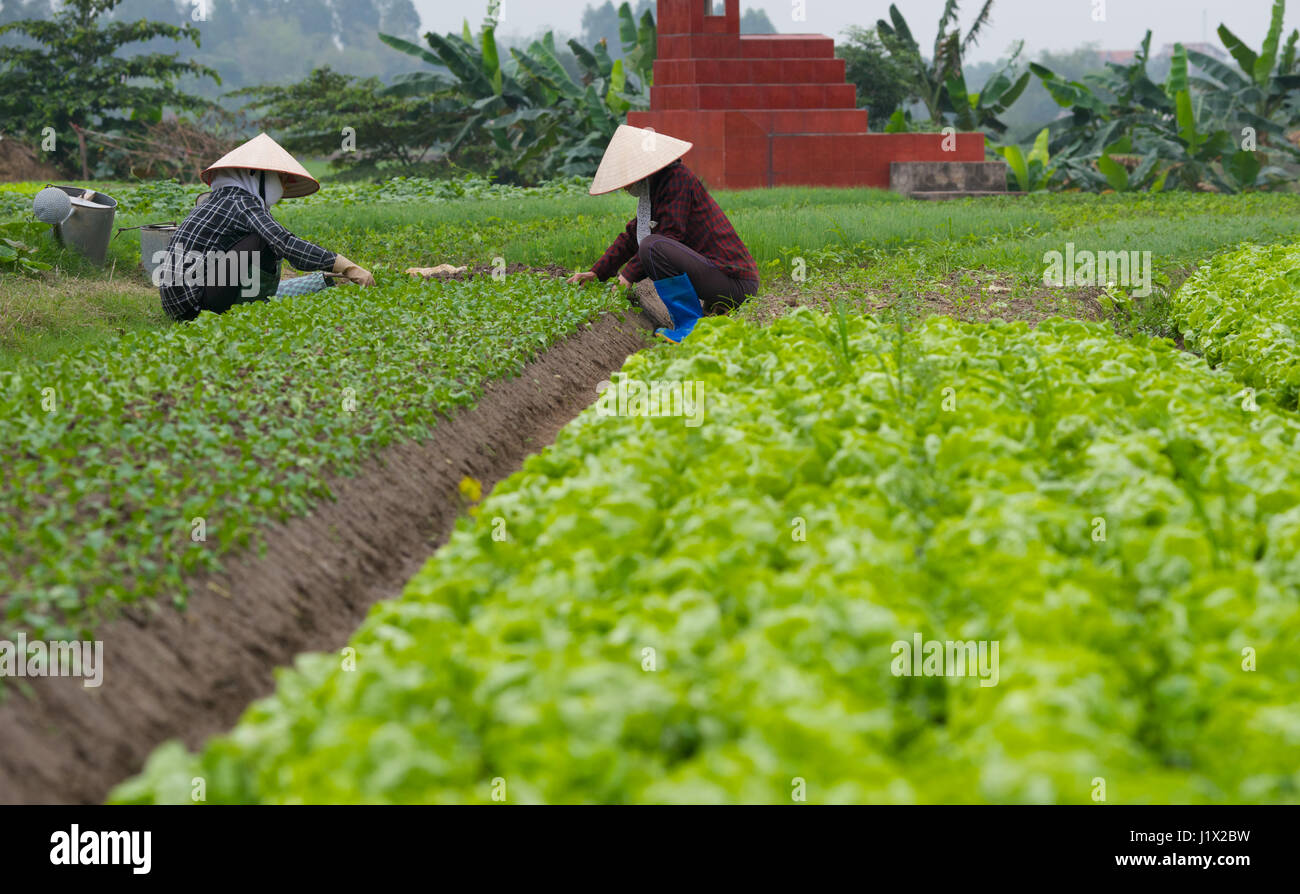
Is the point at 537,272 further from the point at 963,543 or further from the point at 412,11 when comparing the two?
the point at 412,11

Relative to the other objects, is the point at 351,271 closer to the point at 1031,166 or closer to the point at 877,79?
the point at 1031,166

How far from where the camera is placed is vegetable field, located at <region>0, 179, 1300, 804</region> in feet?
7.11

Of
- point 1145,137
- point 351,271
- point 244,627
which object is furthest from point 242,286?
point 1145,137

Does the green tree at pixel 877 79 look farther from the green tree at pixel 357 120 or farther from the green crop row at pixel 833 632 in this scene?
the green crop row at pixel 833 632

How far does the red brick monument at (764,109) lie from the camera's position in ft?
67.6

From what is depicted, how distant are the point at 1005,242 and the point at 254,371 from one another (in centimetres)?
890

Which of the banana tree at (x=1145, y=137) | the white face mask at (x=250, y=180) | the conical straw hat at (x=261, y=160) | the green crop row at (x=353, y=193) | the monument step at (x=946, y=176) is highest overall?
the banana tree at (x=1145, y=137)

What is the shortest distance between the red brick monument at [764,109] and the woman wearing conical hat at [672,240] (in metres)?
12.5

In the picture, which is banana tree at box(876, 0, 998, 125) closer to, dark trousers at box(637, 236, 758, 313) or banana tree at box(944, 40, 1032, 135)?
banana tree at box(944, 40, 1032, 135)
